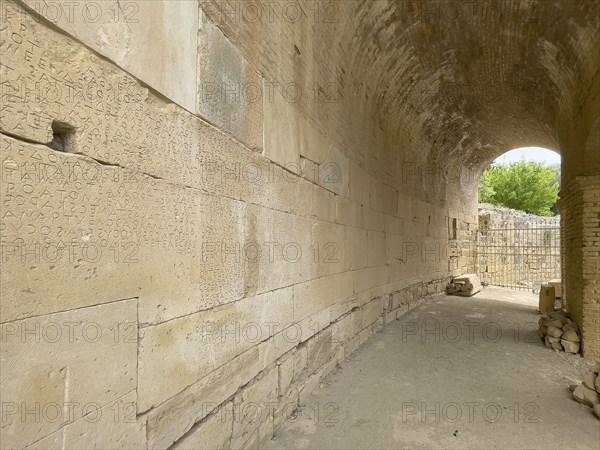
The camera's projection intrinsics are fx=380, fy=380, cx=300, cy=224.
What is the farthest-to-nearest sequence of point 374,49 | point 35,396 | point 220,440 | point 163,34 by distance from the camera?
point 374,49 → point 220,440 → point 163,34 → point 35,396

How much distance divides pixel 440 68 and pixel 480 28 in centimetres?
123

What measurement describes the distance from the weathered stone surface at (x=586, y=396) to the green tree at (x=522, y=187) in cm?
2798

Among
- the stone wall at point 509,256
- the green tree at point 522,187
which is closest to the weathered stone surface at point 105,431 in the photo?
the stone wall at point 509,256

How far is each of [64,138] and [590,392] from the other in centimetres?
506

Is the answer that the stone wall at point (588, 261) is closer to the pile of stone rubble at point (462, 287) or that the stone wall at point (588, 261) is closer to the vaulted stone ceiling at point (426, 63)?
the vaulted stone ceiling at point (426, 63)

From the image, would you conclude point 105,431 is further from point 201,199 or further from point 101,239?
point 201,199

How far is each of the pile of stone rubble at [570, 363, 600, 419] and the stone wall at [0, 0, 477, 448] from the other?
2.84m

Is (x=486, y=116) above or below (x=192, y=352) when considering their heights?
above

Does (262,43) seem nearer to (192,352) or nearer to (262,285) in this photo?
(262,285)

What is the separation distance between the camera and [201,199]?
2398 mm

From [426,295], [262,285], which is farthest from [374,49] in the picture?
[426,295]

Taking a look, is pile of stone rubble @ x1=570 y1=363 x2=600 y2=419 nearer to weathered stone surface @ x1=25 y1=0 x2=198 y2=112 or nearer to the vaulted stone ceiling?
the vaulted stone ceiling

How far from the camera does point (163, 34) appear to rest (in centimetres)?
208

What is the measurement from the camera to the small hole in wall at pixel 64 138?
1583 millimetres
